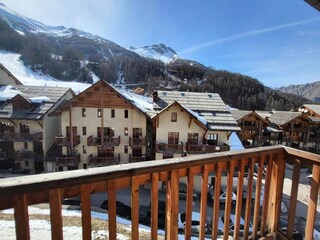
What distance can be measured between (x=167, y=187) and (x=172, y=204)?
0.52 feet

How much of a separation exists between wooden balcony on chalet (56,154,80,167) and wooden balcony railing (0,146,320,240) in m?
16.3

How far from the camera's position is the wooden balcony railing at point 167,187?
1.25 meters

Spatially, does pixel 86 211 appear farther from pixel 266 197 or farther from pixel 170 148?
pixel 170 148

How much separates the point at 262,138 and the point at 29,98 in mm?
25818

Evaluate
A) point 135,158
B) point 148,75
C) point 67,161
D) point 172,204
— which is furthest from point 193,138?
point 148,75

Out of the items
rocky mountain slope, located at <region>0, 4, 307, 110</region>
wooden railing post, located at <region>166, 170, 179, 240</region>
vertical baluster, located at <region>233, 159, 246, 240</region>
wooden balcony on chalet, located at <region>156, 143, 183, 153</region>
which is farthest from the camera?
→ rocky mountain slope, located at <region>0, 4, 307, 110</region>

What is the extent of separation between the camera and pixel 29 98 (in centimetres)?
1805

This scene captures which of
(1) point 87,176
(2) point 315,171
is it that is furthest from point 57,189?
(2) point 315,171

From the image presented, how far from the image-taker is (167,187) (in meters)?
1.80

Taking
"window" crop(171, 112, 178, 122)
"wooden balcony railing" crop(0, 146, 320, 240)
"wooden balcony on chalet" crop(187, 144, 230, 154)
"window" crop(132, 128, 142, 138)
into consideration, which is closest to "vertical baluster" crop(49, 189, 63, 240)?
"wooden balcony railing" crop(0, 146, 320, 240)

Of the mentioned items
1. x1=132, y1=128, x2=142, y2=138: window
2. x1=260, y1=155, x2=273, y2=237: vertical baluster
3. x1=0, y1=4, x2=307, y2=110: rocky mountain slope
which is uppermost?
x1=0, y1=4, x2=307, y2=110: rocky mountain slope

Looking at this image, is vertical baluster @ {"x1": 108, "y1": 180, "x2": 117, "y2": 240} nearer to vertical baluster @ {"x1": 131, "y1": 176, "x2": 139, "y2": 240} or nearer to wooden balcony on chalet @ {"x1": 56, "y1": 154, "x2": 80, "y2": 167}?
vertical baluster @ {"x1": 131, "y1": 176, "x2": 139, "y2": 240}

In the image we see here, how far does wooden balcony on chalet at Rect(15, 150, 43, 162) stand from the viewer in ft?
55.3

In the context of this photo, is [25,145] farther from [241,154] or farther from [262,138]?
[262,138]
